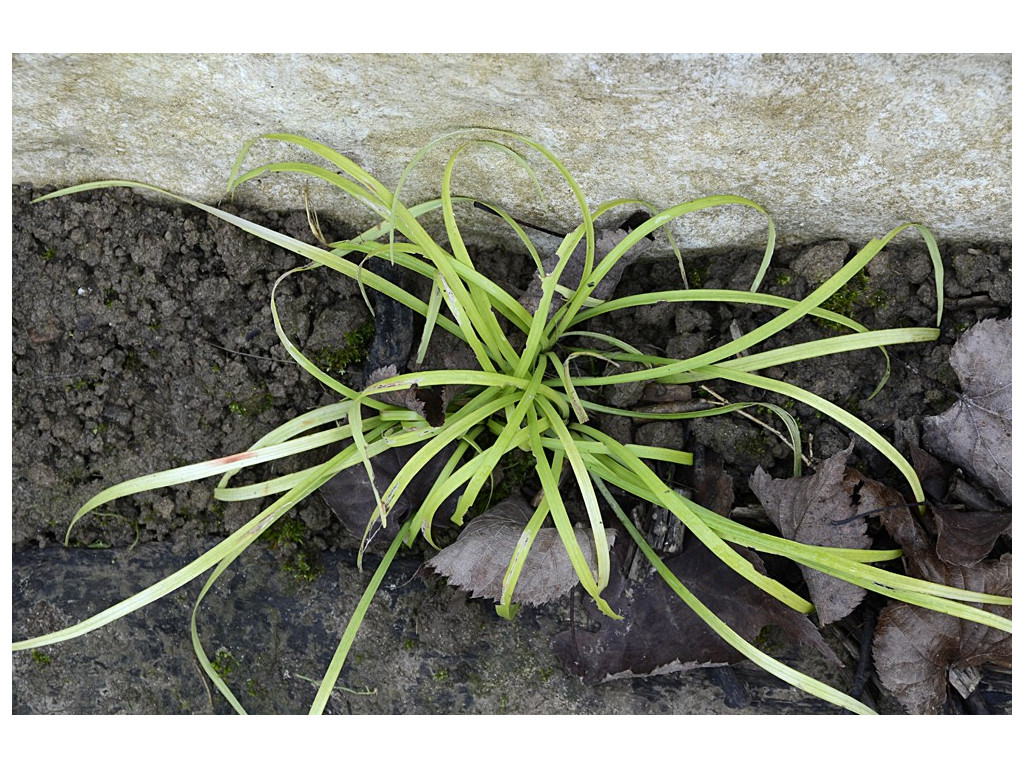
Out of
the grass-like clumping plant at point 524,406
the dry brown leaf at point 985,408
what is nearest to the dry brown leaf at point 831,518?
the grass-like clumping plant at point 524,406

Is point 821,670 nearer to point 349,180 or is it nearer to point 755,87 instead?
point 755,87

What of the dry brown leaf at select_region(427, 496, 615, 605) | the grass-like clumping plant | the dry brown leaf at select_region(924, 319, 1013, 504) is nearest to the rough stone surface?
the grass-like clumping plant

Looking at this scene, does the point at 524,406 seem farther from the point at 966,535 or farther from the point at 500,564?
the point at 966,535

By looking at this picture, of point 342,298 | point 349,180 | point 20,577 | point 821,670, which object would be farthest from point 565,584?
point 20,577

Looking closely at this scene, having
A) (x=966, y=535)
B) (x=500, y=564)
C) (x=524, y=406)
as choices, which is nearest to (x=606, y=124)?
(x=524, y=406)

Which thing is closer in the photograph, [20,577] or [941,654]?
[941,654]

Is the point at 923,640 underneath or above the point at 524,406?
underneath
